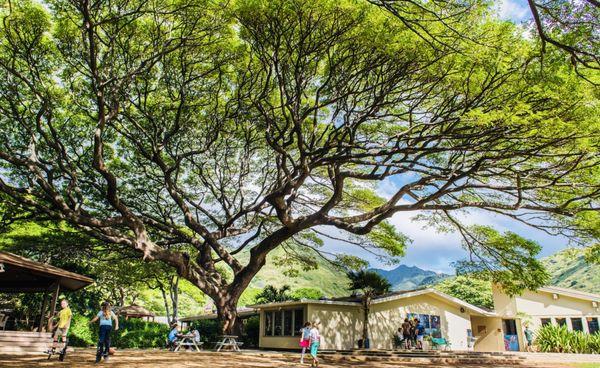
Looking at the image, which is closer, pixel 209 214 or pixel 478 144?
pixel 478 144

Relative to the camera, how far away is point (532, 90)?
31.8ft

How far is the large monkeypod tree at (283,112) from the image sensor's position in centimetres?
976

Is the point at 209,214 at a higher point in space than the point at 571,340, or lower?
higher

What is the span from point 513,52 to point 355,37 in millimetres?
3639

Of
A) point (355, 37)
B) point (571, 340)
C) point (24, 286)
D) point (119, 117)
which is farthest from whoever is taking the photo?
point (571, 340)

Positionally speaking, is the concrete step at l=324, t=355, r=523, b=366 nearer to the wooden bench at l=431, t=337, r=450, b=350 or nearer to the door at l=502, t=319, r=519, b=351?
the wooden bench at l=431, t=337, r=450, b=350

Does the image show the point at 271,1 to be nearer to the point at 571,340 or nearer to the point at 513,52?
the point at 513,52

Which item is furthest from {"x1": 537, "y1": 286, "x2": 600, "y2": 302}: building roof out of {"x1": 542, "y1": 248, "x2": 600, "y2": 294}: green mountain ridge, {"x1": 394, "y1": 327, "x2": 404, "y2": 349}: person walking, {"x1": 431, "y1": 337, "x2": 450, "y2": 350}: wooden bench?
{"x1": 542, "y1": 248, "x2": 600, "y2": 294}: green mountain ridge

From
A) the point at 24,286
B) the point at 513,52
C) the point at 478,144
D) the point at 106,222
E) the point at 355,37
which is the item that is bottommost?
the point at 24,286

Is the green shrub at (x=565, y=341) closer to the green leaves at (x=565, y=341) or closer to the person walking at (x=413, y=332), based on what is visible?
the green leaves at (x=565, y=341)

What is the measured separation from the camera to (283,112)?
1241cm

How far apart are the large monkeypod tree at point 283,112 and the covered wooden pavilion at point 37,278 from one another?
190 cm

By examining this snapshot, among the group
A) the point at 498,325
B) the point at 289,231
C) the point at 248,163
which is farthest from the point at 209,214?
the point at 498,325

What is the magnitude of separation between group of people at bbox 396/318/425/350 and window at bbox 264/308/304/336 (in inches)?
196
